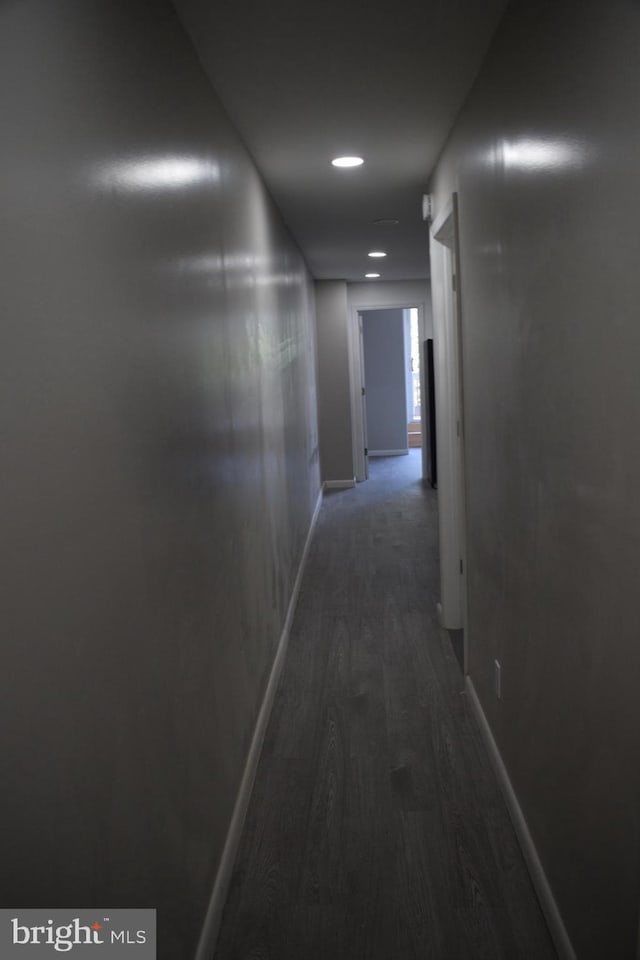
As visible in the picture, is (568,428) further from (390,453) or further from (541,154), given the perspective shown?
(390,453)

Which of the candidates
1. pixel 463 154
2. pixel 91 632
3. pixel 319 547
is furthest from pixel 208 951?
pixel 319 547

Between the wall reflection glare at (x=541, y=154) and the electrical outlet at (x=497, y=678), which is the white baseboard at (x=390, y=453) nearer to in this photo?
the electrical outlet at (x=497, y=678)

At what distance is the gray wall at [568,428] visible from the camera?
4.63 ft

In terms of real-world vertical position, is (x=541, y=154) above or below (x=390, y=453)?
above

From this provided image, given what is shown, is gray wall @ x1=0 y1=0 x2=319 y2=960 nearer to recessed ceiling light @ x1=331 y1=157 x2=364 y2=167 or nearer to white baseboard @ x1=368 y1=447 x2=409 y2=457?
recessed ceiling light @ x1=331 y1=157 x2=364 y2=167

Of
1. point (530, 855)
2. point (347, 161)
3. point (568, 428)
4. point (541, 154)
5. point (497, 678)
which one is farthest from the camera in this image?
point (347, 161)

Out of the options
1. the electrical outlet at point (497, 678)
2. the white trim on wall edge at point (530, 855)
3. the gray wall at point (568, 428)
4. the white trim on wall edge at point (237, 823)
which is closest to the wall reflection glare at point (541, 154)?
the gray wall at point (568, 428)

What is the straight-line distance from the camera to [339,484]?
30.6 ft

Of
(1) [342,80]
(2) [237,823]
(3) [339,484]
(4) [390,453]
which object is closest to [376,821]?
(2) [237,823]

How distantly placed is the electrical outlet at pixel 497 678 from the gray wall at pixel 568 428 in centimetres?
9

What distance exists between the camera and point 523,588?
7.64ft

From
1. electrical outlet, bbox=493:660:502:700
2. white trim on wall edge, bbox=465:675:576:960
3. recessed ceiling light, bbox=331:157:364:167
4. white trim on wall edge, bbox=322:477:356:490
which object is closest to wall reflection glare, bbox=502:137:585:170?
recessed ceiling light, bbox=331:157:364:167

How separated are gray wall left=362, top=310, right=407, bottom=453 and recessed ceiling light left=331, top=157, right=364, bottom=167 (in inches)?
318

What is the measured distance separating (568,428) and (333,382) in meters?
7.57
